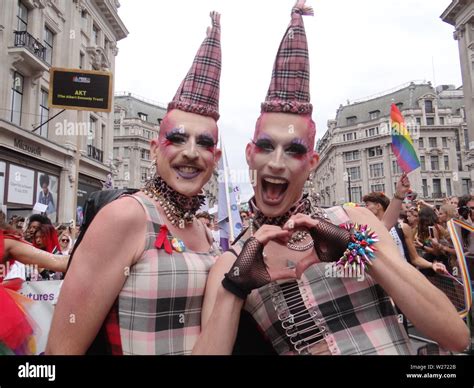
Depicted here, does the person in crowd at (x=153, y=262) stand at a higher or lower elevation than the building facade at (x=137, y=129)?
lower

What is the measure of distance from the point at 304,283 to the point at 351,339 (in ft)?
0.98

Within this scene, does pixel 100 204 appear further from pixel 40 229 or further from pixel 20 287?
pixel 40 229

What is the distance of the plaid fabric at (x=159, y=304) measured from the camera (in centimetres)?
157

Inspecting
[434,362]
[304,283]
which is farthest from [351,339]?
[434,362]

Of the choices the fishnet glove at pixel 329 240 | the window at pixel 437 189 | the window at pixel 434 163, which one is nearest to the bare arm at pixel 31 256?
the fishnet glove at pixel 329 240

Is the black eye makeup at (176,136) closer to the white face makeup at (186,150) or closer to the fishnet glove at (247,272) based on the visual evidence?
the white face makeup at (186,150)

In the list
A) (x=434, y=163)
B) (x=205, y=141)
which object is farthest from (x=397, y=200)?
(x=205, y=141)

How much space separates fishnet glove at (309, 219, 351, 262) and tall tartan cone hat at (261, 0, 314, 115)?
575 mm

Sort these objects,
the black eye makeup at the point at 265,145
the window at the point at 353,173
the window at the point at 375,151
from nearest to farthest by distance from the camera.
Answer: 1. the black eye makeup at the point at 265,145
2. the window at the point at 375,151
3. the window at the point at 353,173

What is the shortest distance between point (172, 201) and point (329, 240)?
86 centimetres

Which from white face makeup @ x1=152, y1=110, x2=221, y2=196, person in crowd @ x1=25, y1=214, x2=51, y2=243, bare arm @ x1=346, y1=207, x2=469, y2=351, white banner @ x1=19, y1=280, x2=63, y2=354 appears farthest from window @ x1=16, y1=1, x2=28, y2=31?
bare arm @ x1=346, y1=207, x2=469, y2=351

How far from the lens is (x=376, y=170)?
2834 millimetres

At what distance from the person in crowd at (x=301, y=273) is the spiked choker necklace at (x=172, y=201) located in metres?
0.34

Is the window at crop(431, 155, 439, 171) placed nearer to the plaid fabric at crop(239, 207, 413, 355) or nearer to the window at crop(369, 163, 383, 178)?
the window at crop(369, 163, 383, 178)
